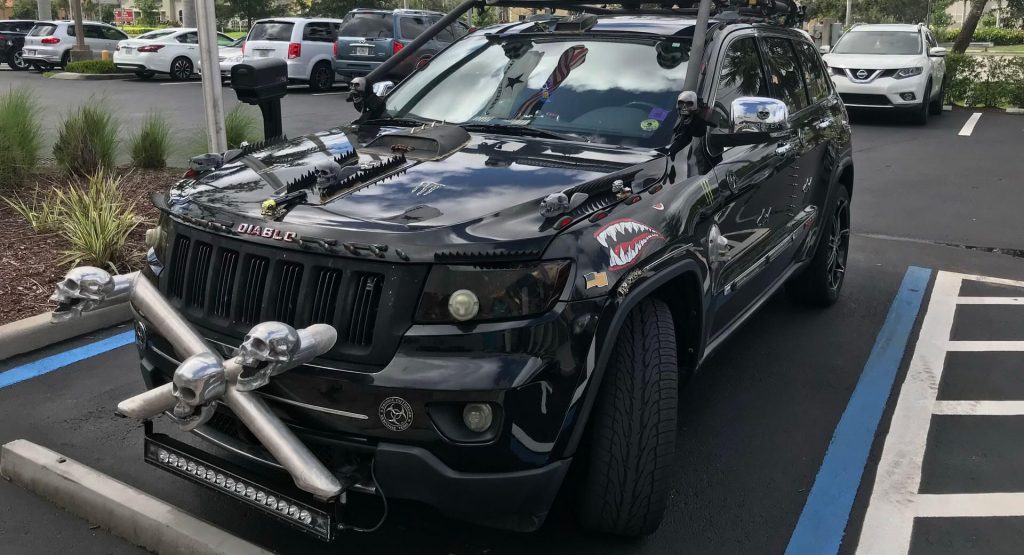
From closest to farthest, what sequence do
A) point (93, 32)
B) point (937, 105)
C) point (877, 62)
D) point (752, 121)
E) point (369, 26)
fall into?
1. point (752, 121)
2. point (877, 62)
3. point (937, 105)
4. point (369, 26)
5. point (93, 32)

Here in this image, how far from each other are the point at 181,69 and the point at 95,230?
19900 mm

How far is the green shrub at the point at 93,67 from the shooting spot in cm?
2555

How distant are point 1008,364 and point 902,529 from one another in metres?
2.27

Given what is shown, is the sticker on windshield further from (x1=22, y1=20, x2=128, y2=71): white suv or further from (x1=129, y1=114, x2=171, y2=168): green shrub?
(x1=22, y1=20, x2=128, y2=71): white suv

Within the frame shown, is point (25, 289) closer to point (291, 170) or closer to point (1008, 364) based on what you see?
point (291, 170)

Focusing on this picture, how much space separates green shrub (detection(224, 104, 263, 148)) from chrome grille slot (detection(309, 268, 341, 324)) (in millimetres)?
6677

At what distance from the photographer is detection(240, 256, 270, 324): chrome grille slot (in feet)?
9.78

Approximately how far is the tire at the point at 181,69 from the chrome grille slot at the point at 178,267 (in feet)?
74.9

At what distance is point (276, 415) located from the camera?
285cm

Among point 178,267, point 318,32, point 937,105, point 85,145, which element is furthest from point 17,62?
point 178,267

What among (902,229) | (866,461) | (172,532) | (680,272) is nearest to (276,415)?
(172,532)

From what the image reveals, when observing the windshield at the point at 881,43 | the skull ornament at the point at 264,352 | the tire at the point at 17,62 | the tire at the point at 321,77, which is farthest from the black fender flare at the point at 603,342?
→ the tire at the point at 17,62

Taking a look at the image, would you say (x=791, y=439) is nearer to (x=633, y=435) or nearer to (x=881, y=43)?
(x=633, y=435)

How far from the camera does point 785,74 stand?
206 inches
